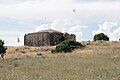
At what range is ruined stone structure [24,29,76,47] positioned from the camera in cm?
7721

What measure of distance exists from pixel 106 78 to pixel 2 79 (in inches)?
168

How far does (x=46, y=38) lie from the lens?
77.9 meters

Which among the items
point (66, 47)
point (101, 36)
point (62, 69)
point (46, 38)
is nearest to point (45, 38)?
point (46, 38)

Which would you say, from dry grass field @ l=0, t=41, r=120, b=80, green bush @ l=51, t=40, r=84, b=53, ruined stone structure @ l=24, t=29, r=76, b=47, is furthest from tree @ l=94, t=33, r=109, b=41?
dry grass field @ l=0, t=41, r=120, b=80

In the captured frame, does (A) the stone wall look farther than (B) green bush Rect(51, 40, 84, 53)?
Yes

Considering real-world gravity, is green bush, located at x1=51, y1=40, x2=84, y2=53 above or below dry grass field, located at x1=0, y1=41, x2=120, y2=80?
above

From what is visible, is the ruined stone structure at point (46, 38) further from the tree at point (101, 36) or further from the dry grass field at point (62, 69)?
the dry grass field at point (62, 69)

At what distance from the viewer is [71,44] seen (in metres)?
54.6

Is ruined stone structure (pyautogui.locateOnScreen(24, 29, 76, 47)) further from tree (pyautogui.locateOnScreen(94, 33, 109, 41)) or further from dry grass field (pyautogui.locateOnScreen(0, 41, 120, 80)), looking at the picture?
dry grass field (pyautogui.locateOnScreen(0, 41, 120, 80))

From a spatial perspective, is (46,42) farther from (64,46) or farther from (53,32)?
(64,46)

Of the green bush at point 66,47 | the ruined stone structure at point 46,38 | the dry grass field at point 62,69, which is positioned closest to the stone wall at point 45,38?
the ruined stone structure at point 46,38

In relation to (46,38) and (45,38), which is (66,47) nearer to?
(46,38)

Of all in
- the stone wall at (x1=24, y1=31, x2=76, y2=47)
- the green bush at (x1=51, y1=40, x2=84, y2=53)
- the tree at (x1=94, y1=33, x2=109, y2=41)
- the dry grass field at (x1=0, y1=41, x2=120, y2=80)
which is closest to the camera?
the dry grass field at (x1=0, y1=41, x2=120, y2=80)

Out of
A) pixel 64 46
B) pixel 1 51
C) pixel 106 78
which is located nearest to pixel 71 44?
Answer: pixel 64 46
